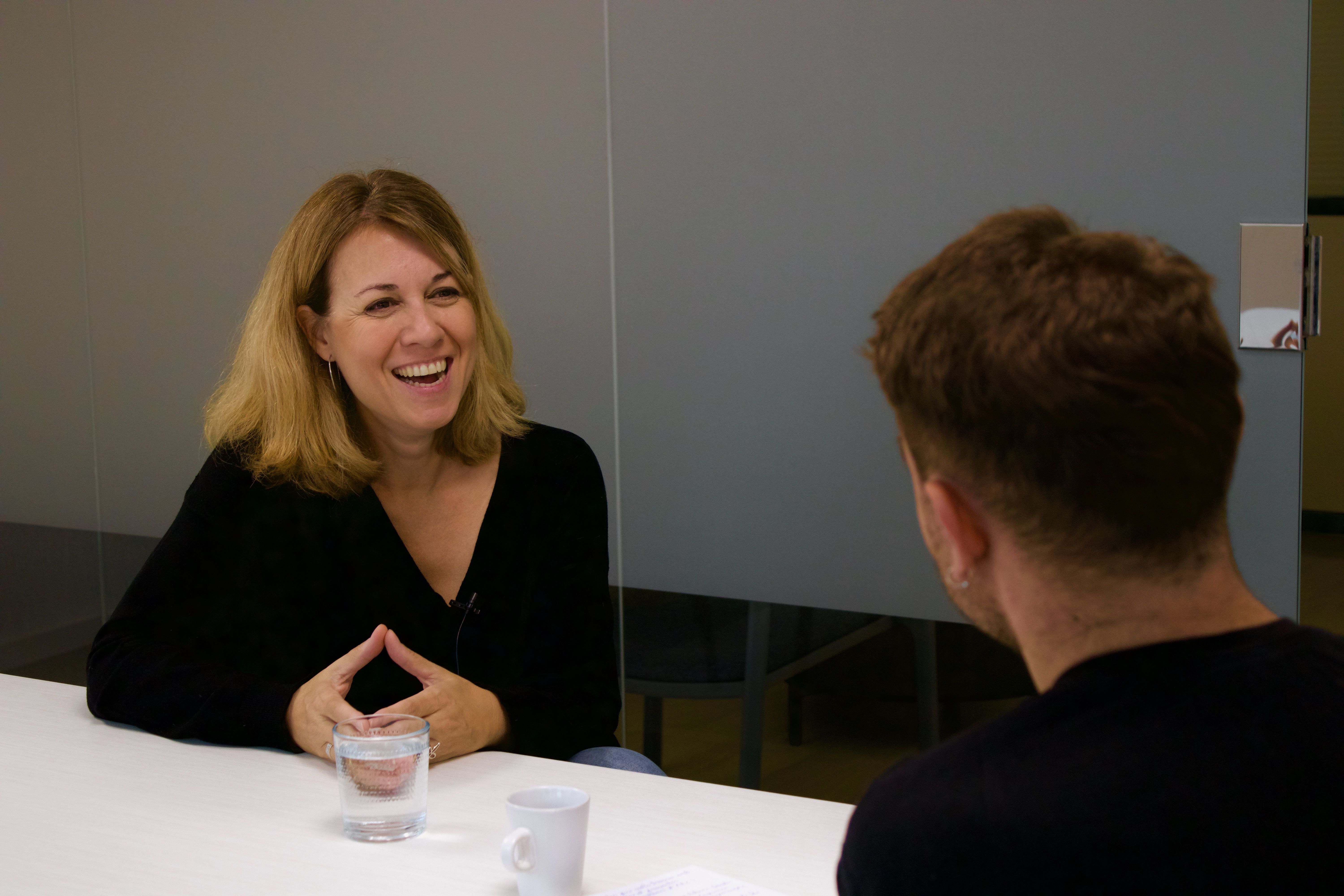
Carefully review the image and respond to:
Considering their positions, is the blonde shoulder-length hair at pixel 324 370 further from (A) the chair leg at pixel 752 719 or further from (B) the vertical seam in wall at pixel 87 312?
(B) the vertical seam in wall at pixel 87 312

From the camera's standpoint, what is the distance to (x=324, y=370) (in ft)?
7.00

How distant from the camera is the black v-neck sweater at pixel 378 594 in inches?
71.7

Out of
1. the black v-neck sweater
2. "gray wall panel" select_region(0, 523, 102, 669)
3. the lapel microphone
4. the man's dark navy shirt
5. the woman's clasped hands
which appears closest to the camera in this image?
the man's dark navy shirt

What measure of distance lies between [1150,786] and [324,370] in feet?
5.78

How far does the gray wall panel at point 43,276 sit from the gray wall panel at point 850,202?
5.49ft

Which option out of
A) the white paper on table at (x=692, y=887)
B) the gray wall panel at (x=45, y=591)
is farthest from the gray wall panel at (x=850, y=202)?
the gray wall panel at (x=45, y=591)

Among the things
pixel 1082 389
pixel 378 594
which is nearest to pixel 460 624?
pixel 378 594

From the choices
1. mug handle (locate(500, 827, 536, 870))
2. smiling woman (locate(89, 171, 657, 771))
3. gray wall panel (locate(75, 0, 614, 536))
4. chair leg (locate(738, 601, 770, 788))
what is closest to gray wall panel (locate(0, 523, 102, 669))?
gray wall panel (locate(75, 0, 614, 536))

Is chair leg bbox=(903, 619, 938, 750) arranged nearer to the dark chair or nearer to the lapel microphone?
the dark chair

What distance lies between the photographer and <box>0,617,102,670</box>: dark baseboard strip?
347cm

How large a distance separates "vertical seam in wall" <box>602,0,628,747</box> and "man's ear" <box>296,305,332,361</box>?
29.5 inches

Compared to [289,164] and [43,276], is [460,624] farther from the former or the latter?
[43,276]

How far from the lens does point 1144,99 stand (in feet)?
7.11

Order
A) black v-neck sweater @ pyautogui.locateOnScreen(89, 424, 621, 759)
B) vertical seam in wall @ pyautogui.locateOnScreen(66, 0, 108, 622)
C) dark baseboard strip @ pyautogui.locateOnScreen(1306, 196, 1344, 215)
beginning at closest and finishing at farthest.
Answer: black v-neck sweater @ pyautogui.locateOnScreen(89, 424, 621, 759)
dark baseboard strip @ pyautogui.locateOnScreen(1306, 196, 1344, 215)
vertical seam in wall @ pyautogui.locateOnScreen(66, 0, 108, 622)
